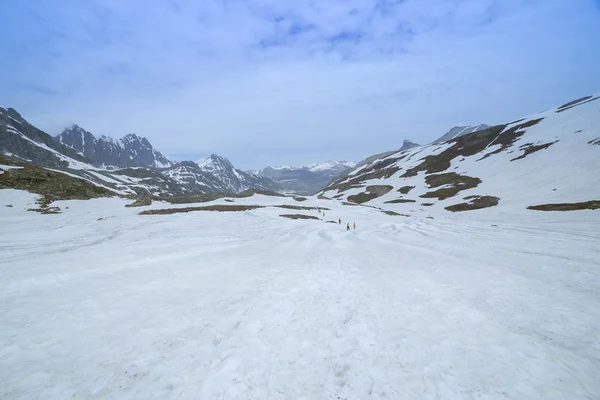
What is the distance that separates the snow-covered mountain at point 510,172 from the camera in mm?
51531

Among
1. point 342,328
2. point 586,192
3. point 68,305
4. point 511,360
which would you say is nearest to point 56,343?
point 68,305

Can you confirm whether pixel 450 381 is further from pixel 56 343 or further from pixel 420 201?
pixel 420 201

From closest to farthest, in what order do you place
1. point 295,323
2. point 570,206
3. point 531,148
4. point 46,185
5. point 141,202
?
point 295,323 → point 570,206 → point 46,185 → point 141,202 → point 531,148

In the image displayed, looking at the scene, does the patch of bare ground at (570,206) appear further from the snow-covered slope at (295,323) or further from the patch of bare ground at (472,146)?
the patch of bare ground at (472,146)

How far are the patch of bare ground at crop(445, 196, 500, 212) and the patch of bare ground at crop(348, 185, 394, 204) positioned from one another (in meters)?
29.1

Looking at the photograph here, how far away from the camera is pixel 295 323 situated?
370 inches

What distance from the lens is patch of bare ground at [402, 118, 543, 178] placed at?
97875mm

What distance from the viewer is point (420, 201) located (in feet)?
233

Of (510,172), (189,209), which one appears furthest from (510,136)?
(189,209)

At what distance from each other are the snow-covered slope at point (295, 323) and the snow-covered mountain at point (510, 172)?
4329cm

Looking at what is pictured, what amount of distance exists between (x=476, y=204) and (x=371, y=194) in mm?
35898

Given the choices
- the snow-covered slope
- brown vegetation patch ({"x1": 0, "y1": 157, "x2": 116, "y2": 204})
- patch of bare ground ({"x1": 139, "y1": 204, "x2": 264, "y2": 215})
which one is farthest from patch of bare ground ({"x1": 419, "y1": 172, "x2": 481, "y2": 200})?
brown vegetation patch ({"x1": 0, "y1": 157, "x2": 116, "y2": 204})

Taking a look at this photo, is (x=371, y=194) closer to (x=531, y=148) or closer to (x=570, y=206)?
(x=531, y=148)

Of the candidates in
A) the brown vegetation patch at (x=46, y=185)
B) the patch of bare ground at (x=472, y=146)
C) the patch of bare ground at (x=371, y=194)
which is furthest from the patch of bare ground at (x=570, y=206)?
the brown vegetation patch at (x=46, y=185)
